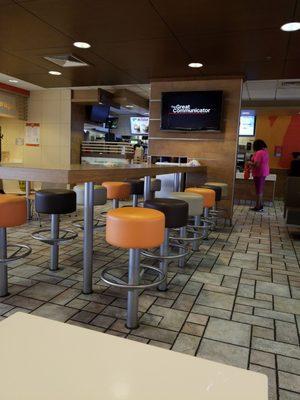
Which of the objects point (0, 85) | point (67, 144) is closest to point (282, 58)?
point (67, 144)

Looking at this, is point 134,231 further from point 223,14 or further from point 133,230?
point 223,14

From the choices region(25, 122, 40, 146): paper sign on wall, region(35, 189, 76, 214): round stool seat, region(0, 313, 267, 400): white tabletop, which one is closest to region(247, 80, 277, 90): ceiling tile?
region(35, 189, 76, 214): round stool seat

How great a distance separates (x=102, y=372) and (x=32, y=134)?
29.5ft

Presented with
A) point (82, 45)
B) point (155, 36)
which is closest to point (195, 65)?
point (155, 36)

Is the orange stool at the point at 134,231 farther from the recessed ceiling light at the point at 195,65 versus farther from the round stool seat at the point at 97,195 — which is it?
the recessed ceiling light at the point at 195,65

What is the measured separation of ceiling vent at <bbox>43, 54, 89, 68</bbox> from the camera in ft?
16.1

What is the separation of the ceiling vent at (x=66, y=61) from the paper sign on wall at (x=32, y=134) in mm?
3715

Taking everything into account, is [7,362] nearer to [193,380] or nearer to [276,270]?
[193,380]

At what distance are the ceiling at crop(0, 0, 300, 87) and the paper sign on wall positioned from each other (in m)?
3.02

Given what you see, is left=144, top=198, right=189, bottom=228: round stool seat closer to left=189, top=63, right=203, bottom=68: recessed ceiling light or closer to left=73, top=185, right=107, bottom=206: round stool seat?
left=73, top=185, right=107, bottom=206: round stool seat

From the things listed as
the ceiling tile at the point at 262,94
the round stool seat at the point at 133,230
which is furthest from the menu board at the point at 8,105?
the round stool seat at the point at 133,230

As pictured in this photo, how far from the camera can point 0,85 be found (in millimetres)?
7727

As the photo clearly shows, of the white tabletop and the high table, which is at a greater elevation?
the high table

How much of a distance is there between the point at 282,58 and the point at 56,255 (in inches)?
156
